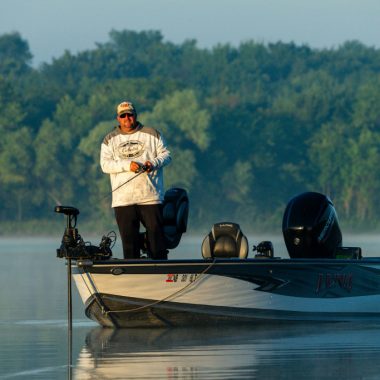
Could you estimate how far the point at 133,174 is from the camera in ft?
44.5

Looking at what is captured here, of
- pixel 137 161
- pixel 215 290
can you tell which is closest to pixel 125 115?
pixel 137 161

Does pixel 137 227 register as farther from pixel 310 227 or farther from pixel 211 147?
pixel 211 147

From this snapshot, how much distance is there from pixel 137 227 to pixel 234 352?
2390mm

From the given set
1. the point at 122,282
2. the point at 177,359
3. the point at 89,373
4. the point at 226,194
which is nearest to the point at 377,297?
the point at 122,282

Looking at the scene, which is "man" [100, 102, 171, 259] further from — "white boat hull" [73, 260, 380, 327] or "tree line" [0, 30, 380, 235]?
"tree line" [0, 30, 380, 235]

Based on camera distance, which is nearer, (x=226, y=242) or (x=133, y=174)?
(x=133, y=174)

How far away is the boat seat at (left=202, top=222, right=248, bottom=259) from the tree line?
62.0 metres

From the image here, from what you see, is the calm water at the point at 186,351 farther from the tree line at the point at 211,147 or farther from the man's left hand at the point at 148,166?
the tree line at the point at 211,147

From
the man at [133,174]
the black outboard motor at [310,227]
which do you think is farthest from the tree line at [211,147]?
the man at [133,174]

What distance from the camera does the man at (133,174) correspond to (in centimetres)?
1361

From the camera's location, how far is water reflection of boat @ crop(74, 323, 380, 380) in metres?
10.4

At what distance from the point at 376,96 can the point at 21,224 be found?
26039 millimetres

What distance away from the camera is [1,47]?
139375 mm

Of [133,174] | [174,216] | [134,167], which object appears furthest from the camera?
[174,216]
